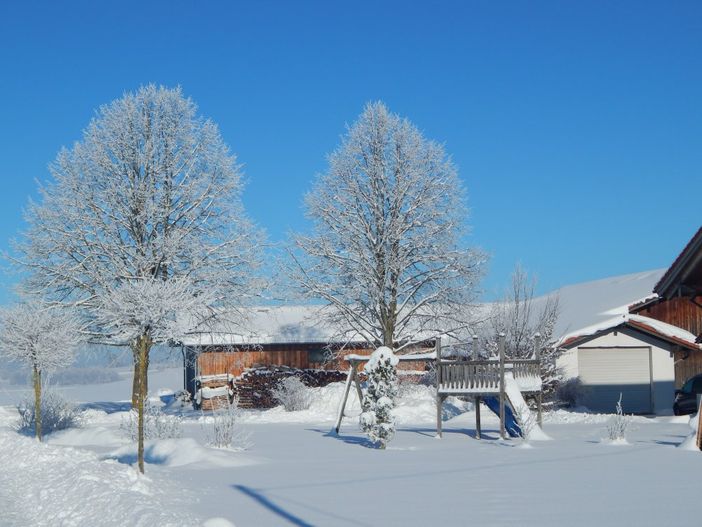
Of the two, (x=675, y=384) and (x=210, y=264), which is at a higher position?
(x=210, y=264)

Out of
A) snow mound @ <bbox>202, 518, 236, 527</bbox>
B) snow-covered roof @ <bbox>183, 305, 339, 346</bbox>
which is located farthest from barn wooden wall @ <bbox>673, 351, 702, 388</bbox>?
snow mound @ <bbox>202, 518, 236, 527</bbox>

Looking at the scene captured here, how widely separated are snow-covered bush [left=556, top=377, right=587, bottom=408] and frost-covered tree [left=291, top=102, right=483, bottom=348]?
4.48 metres

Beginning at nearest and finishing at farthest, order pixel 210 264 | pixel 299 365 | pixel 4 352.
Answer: pixel 4 352, pixel 210 264, pixel 299 365

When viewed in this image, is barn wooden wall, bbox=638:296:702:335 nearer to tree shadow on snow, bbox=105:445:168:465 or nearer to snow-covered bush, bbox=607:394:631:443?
snow-covered bush, bbox=607:394:631:443

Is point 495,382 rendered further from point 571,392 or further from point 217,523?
point 217,523

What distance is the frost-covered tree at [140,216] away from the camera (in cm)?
3033

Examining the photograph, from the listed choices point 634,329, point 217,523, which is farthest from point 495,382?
point 217,523

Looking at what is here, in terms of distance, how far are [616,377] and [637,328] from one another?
6.77 feet

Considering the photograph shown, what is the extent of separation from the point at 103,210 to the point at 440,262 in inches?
487

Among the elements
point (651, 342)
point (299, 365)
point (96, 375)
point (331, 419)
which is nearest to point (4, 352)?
point (331, 419)

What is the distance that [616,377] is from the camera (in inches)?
1287

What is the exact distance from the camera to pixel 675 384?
3155 centimetres

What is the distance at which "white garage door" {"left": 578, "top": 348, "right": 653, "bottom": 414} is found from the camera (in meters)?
32.4

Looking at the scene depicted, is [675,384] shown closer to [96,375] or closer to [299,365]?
[299,365]
